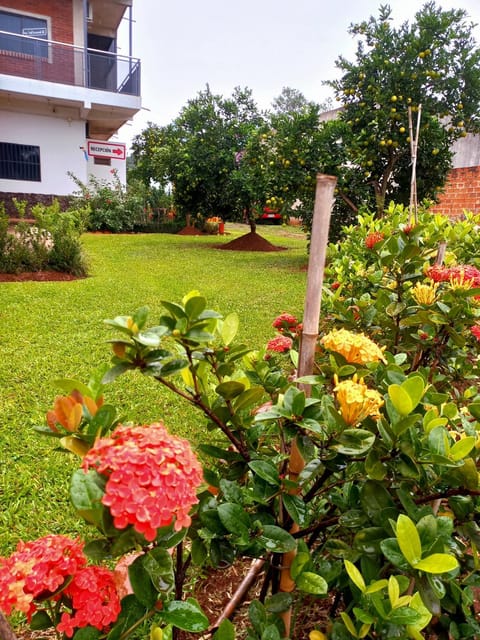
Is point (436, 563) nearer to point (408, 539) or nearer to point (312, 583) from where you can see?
point (408, 539)

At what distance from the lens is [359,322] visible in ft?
5.85

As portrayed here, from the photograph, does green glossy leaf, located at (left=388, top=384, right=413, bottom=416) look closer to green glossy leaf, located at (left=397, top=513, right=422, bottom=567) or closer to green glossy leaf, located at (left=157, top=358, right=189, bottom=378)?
green glossy leaf, located at (left=397, top=513, right=422, bottom=567)

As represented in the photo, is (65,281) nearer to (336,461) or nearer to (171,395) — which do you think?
(171,395)

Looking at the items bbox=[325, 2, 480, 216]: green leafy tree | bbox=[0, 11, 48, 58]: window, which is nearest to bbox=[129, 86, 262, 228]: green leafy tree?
bbox=[325, 2, 480, 216]: green leafy tree

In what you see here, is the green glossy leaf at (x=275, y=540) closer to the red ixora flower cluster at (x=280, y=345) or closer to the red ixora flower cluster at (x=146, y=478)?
the red ixora flower cluster at (x=146, y=478)

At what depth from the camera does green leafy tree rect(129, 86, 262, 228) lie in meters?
10.9

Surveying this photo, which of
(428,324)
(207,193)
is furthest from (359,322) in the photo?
(207,193)

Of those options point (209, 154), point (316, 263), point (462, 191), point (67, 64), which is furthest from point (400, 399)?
point (67, 64)

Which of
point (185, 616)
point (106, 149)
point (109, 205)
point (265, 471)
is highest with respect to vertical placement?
point (106, 149)

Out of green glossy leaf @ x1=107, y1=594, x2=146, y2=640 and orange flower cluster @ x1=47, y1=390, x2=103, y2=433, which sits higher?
orange flower cluster @ x1=47, y1=390, x2=103, y2=433

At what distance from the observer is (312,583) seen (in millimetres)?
834

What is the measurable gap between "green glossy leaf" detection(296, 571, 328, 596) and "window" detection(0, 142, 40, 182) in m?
14.7

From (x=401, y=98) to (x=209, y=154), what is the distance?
4.87 metres

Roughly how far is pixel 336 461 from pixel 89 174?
15423mm
